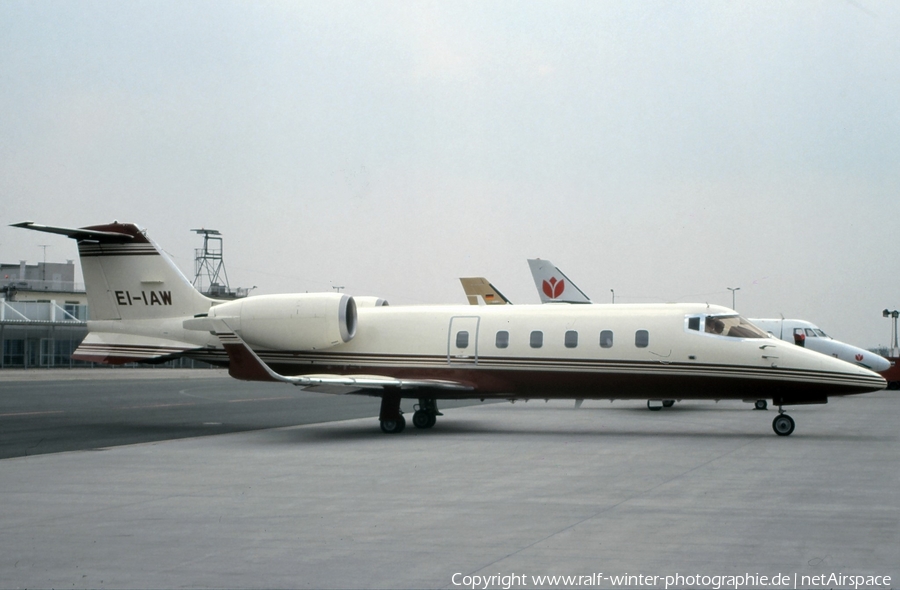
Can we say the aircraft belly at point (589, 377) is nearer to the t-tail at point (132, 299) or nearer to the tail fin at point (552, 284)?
the t-tail at point (132, 299)

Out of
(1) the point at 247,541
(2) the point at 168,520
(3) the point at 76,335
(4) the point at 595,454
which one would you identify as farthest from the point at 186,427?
(3) the point at 76,335

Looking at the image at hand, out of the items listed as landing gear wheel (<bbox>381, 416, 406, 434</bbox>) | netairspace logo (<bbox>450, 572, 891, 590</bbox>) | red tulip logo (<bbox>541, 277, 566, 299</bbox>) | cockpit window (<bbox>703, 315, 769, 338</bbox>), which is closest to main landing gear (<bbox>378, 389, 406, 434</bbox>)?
landing gear wheel (<bbox>381, 416, 406, 434</bbox>)

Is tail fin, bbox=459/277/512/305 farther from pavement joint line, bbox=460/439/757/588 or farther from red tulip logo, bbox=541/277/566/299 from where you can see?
pavement joint line, bbox=460/439/757/588

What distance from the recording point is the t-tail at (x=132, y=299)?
2211 cm

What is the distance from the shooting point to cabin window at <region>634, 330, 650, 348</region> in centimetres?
1972

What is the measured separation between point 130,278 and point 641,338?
11942 mm

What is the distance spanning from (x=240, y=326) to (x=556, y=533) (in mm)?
13993

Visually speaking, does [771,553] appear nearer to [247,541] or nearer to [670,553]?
[670,553]

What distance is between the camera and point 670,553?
801cm


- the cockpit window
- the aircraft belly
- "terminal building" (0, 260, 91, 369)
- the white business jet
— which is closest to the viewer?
the aircraft belly

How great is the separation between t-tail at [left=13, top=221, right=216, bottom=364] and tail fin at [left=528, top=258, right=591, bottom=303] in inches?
927

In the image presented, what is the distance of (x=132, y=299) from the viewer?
22562mm

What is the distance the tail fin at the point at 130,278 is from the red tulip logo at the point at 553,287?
78.7ft

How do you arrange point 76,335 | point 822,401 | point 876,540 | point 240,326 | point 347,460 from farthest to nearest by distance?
1. point 76,335
2. point 240,326
3. point 822,401
4. point 347,460
5. point 876,540
